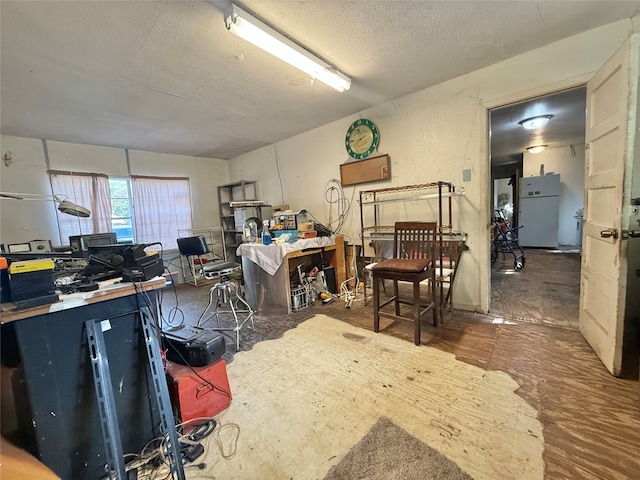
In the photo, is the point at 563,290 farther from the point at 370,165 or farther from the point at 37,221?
the point at 37,221

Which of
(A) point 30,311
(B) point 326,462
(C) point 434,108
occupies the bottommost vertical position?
(B) point 326,462

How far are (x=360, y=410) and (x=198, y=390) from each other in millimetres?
952

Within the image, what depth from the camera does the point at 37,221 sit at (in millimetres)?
3807

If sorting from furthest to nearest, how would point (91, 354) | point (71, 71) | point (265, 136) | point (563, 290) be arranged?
point (265, 136)
point (563, 290)
point (71, 71)
point (91, 354)

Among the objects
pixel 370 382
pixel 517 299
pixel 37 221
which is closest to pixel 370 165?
pixel 517 299

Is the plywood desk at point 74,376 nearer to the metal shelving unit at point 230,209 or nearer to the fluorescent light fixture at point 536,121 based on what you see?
the metal shelving unit at point 230,209

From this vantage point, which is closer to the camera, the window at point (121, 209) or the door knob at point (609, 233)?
the door knob at point (609, 233)

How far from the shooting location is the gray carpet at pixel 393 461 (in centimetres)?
115

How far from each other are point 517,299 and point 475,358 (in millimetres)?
1637

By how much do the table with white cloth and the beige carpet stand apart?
92 centimetres

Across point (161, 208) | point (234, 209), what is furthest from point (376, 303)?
point (161, 208)

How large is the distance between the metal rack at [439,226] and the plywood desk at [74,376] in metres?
2.38

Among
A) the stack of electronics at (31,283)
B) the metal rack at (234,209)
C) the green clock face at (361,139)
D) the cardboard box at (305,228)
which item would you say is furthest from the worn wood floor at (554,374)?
the metal rack at (234,209)

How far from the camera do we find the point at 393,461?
3.99ft
